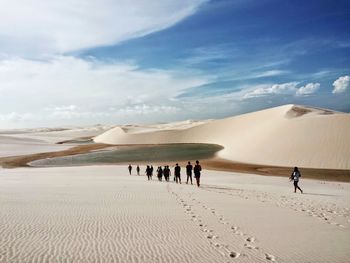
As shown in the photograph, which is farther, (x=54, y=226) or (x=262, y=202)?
(x=262, y=202)

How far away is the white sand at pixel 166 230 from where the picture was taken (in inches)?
325

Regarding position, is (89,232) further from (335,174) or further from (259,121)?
(259,121)

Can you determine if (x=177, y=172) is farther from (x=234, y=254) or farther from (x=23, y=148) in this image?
(x=23, y=148)

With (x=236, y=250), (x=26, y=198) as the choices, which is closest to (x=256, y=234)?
(x=236, y=250)

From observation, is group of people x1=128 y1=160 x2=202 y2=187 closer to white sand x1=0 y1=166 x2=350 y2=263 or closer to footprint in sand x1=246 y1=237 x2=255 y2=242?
white sand x1=0 y1=166 x2=350 y2=263

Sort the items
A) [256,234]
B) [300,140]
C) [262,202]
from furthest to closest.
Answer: [300,140] < [262,202] < [256,234]

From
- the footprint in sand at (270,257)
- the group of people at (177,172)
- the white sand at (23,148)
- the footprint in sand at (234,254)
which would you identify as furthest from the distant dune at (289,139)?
the footprint in sand at (234,254)

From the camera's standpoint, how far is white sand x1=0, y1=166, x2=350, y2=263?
826 cm

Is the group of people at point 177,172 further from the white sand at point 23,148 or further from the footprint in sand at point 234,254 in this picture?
the white sand at point 23,148

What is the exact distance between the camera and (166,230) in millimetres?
10617

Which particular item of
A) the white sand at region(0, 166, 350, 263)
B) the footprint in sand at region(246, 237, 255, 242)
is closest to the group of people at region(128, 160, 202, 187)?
the white sand at region(0, 166, 350, 263)

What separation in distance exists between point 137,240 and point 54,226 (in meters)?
2.56

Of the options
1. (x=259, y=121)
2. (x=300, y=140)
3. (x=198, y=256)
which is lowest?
(x=198, y=256)

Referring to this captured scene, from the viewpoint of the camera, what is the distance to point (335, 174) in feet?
126
